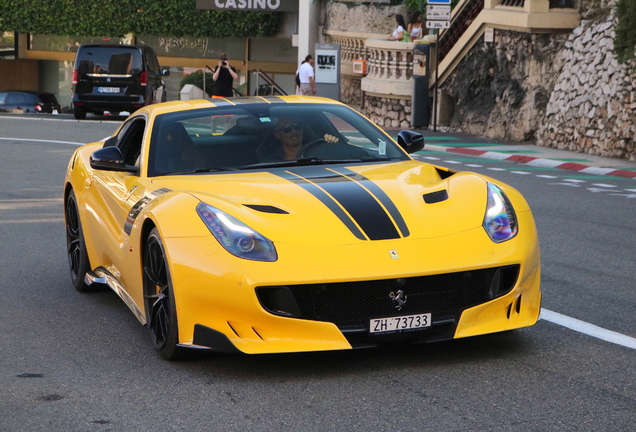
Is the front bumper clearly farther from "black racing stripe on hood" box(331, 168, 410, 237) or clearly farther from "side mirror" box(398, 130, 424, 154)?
"side mirror" box(398, 130, 424, 154)

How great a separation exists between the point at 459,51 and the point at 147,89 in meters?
8.38

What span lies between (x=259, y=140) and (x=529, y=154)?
1272cm

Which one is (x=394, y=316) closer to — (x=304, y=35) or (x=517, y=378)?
(x=517, y=378)

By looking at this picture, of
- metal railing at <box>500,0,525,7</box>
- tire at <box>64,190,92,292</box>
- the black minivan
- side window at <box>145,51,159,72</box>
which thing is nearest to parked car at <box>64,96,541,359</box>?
tire at <box>64,190,92,292</box>

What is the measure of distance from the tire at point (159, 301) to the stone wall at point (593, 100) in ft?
42.9

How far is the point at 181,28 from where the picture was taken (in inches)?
1781

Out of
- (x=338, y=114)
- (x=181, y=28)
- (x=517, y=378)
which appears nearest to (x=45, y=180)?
(x=338, y=114)

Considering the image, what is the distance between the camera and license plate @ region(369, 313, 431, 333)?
4977 mm

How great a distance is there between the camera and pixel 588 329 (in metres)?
5.94

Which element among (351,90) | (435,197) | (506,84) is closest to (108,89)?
(351,90)

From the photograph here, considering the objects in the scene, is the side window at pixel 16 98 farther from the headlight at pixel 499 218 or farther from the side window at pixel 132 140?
the headlight at pixel 499 218

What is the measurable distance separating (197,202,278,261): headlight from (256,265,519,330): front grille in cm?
18

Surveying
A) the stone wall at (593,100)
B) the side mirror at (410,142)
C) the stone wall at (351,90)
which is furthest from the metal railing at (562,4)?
the side mirror at (410,142)

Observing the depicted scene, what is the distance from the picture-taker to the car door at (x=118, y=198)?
6.13 metres
